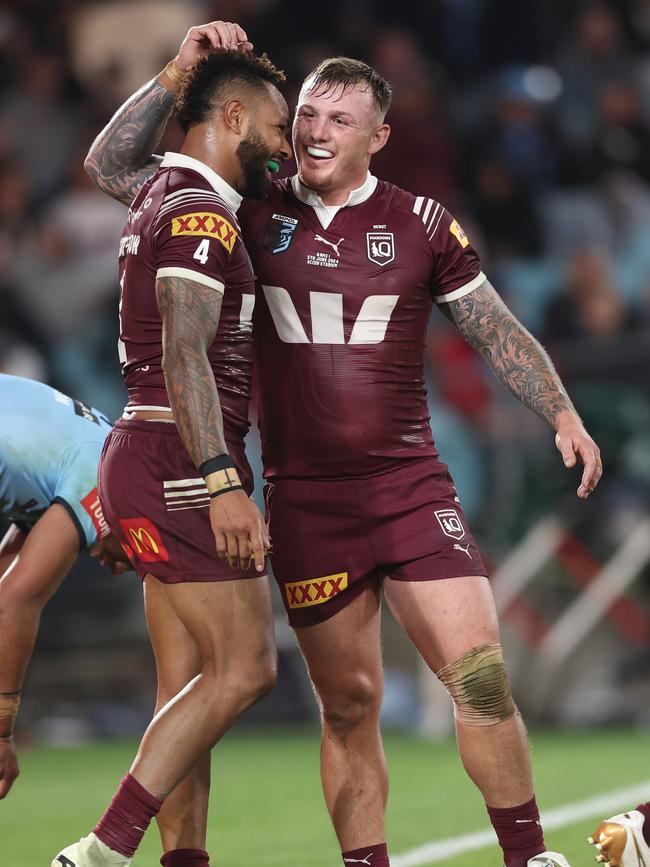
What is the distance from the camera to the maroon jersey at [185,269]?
464 cm

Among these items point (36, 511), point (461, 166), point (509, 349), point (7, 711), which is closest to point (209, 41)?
point (509, 349)

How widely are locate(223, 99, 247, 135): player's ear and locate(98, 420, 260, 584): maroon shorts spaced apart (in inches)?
39.0

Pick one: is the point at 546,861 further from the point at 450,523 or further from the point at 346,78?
the point at 346,78

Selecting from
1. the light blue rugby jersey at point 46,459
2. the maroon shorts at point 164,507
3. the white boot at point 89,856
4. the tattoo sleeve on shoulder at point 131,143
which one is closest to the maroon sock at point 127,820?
the white boot at point 89,856

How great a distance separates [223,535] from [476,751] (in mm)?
1174

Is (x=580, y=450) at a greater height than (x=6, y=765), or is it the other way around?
(x=580, y=450)

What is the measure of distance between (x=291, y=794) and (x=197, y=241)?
434cm

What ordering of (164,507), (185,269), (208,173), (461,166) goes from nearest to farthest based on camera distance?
(185,269) < (164,507) < (208,173) < (461,166)

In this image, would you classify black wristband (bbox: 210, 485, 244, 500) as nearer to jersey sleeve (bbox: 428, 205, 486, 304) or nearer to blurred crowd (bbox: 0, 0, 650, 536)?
jersey sleeve (bbox: 428, 205, 486, 304)

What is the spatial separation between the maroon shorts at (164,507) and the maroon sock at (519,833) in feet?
3.75

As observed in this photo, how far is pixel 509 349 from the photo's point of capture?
5.27 metres

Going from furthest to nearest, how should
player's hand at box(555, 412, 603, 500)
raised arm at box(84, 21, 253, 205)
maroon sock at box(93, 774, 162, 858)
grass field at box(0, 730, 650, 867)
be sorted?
grass field at box(0, 730, 650, 867) < raised arm at box(84, 21, 253, 205) < player's hand at box(555, 412, 603, 500) < maroon sock at box(93, 774, 162, 858)

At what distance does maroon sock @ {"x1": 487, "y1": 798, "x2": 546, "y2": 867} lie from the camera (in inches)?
195

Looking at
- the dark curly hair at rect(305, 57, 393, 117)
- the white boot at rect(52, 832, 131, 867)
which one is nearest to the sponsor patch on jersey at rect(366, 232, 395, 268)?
the dark curly hair at rect(305, 57, 393, 117)
